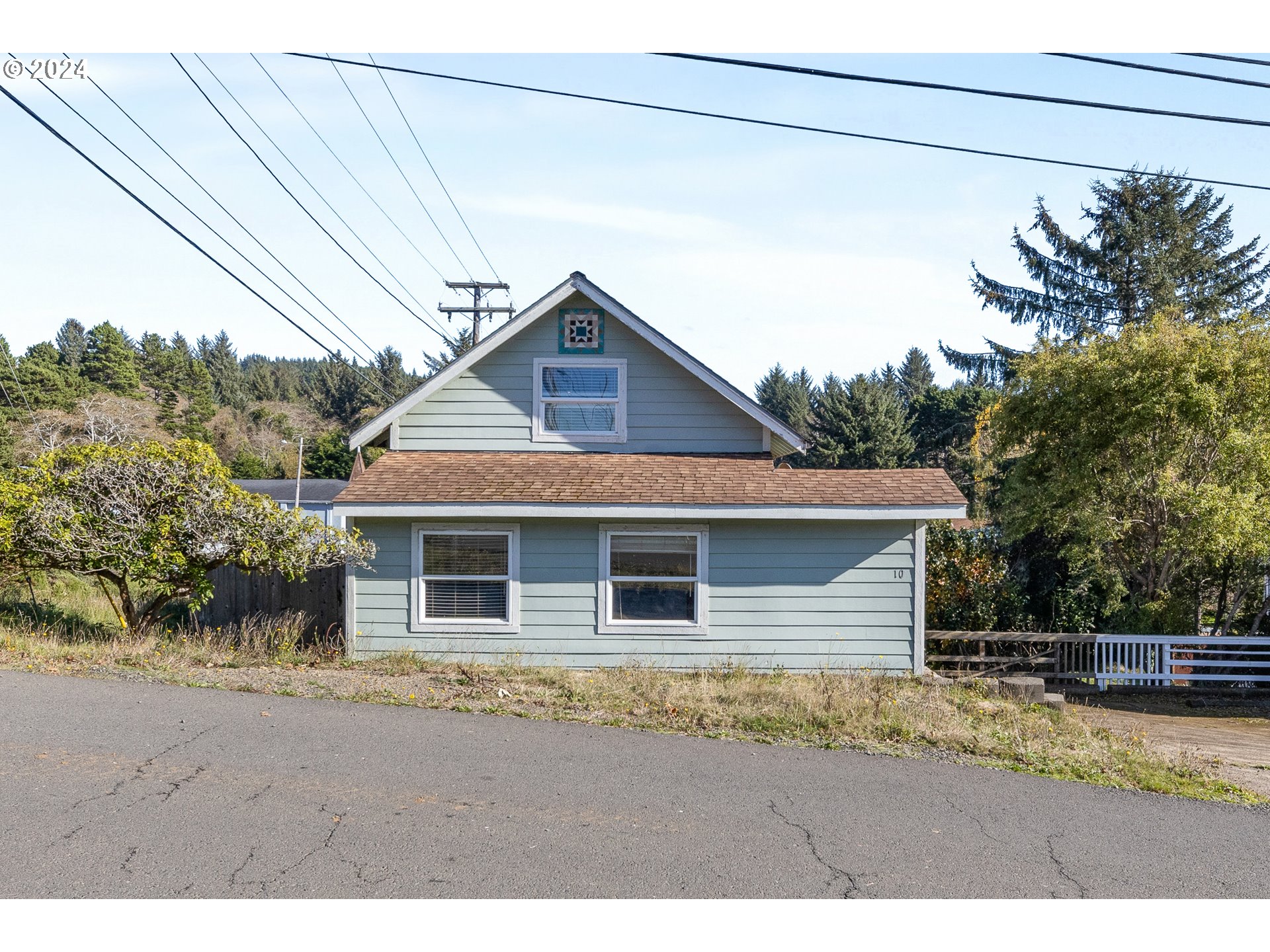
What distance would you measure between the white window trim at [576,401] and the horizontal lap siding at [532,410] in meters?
0.06

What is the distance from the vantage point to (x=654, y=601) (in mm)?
13180

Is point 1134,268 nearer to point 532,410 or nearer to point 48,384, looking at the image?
point 532,410

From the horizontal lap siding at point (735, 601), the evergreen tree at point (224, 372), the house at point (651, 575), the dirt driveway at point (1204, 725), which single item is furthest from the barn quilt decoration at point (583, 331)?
the evergreen tree at point (224, 372)

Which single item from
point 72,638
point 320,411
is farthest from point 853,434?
point 320,411

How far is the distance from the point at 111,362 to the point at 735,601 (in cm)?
6535

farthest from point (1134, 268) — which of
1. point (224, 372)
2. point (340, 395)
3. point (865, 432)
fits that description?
point (224, 372)

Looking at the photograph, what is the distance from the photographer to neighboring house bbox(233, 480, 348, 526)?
40.4 m

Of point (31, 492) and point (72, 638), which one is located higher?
point (31, 492)

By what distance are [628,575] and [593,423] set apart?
2.90 metres

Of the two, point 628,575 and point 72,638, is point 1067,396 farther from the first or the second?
point 72,638

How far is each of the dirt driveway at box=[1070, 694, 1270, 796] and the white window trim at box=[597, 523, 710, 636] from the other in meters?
5.10
